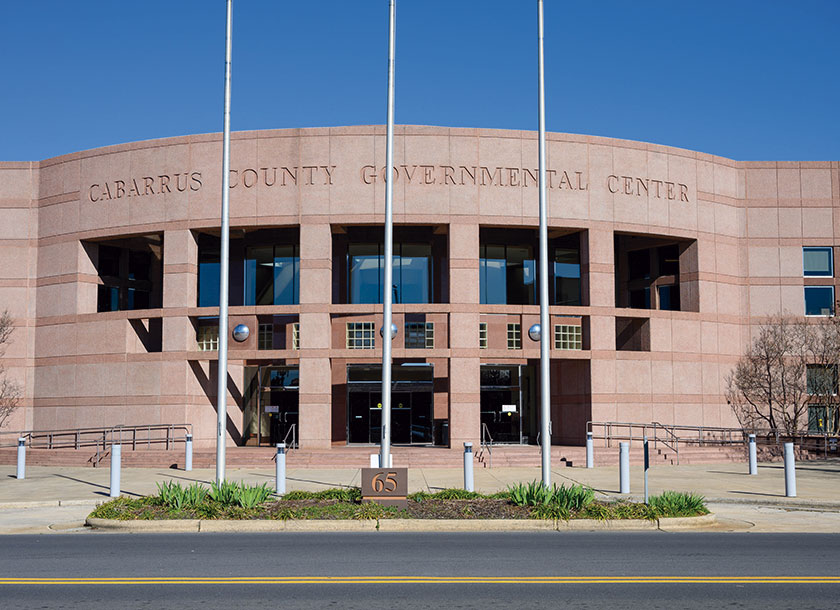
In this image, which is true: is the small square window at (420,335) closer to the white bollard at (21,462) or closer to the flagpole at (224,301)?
the white bollard at (21,462)

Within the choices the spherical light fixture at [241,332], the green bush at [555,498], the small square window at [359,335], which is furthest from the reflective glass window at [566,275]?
the green bush at [555,498]

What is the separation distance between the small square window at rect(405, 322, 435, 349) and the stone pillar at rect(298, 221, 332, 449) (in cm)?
295

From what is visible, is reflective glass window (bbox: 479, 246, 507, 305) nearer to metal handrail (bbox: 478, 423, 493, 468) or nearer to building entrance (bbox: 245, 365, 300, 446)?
metal handrail (bbox: 478, 423, 493, 468)

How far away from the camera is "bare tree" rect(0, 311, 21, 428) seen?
3688 cm

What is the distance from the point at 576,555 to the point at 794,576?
8.98 ft

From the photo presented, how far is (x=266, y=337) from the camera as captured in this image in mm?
35500

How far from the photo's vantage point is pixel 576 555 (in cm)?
1216

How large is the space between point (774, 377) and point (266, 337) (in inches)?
794

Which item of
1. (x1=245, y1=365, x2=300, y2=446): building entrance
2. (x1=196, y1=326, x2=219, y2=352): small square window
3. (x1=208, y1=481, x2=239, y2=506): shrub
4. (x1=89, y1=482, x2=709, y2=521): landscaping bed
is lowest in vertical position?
(x1=89, y1=482, x2=709, y2=521): landscaping bed

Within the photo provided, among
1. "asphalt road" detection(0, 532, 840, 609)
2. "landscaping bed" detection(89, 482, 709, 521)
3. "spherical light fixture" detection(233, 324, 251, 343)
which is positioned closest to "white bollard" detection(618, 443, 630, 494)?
"landscaping bed" detection(89, 482, 709, 521)

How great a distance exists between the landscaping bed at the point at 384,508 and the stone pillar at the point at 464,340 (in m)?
16.2

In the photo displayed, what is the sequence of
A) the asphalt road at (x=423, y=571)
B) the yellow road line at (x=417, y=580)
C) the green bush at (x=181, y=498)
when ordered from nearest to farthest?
the asphalt road at (x=423, y=571) < the yellow road line at (x=417, y=580) < the green bush at (x=181, y=498)

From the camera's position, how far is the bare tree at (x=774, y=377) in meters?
37.0

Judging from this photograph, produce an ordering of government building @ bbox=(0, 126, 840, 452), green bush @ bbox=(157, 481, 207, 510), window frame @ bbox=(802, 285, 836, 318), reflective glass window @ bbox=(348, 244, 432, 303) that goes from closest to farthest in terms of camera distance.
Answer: green bush @ bbox=(157, 481, 207, 510) → government building @ bbox=(0, 126, 840, 452) → reflective glass window @ bbox=(348, 244, 432, 303) → window frame @ bbox=(802, 285, 836, 318)
